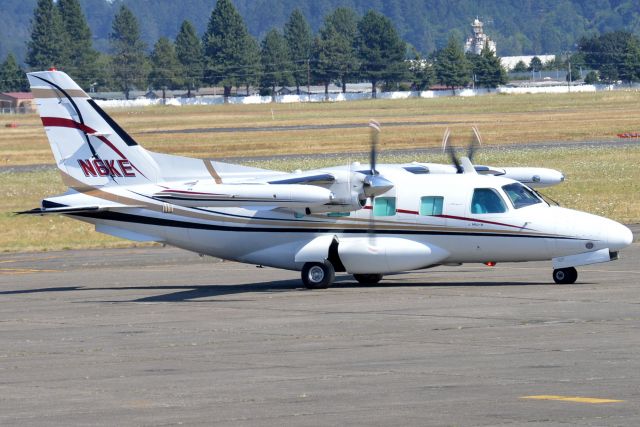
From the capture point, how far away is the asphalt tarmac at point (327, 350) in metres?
15.5

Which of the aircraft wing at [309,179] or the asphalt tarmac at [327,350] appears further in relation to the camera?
the aircraft wing at [309,179]

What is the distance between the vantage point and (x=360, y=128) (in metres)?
116

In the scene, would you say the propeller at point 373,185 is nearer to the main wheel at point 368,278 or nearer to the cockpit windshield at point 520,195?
the main wheel at point 368,278

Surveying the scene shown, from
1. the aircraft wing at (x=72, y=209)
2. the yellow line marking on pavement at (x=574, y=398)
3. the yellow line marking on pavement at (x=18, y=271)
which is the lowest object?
the yellow line marking on pavement at (x=18, y=271)

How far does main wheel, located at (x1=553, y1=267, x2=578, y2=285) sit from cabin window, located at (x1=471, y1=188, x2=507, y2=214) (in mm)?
1908

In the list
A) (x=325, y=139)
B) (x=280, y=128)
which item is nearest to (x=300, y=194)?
(x=325, y=139)

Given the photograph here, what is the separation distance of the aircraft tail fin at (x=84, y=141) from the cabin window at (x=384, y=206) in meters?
5.64

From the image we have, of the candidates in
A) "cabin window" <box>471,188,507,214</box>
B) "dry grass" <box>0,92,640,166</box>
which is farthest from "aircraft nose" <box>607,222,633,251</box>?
"dry grass" <box>0,92,640,166</box>

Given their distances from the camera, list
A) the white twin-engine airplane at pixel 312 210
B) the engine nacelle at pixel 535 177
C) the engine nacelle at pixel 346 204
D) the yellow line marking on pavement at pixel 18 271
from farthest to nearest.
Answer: the yellow line marking on pavement at pixel 18 271
the engine nacelle at pixel 535 177
the engine nacelle at pixel 346 204
the white twin-engine airplane at pixel 312 210

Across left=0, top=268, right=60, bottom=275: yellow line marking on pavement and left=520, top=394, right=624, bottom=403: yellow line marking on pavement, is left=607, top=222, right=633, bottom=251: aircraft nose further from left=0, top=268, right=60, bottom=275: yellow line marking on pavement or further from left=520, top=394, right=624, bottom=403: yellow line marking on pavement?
left=0, top=268, right=60, bottom=275: yellow line marking on pavement

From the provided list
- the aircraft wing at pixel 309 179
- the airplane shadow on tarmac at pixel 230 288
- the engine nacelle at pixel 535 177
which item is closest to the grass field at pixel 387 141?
the airplane shadow on tarmac at pixel 230 288

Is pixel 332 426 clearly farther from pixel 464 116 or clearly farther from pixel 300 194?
pixel 464 116

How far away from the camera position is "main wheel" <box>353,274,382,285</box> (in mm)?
31062

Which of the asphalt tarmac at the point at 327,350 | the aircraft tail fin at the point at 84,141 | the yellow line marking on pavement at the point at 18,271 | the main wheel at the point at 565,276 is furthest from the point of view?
the yellow line marking on pavement at the point at 18,271
